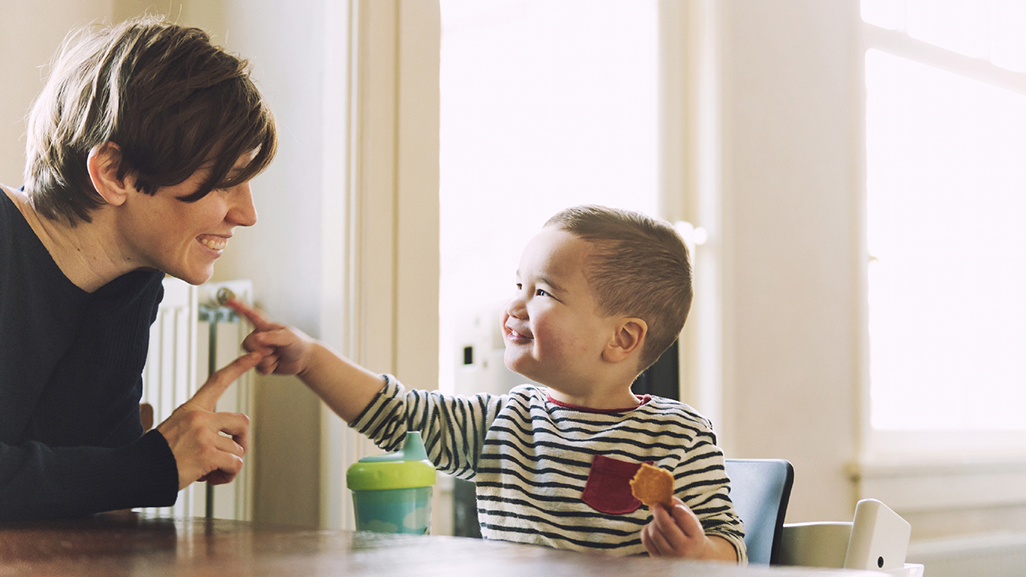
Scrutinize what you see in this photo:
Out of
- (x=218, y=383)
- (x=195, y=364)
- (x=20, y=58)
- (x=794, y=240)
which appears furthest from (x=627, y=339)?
(x=794, y=240)

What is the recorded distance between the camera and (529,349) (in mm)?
1139

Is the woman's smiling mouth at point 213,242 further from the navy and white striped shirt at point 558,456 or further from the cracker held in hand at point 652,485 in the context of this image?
the cracker held in hand at point 652,485

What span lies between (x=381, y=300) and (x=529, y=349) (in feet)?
2.07

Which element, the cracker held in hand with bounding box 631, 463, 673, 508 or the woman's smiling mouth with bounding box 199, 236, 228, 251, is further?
the woman's smiling mouth with bounding box 199, 236, 228, 251

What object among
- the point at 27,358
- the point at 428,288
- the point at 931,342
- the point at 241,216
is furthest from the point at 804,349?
the point at 27,358

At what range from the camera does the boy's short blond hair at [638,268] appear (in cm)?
115

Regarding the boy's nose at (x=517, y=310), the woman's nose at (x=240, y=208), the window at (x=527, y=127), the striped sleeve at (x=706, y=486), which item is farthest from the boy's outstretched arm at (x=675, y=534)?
the window at (x=527, y=127)

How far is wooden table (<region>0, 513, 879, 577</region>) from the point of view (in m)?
0.50

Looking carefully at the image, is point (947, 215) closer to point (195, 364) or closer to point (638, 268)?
point (638, 268)

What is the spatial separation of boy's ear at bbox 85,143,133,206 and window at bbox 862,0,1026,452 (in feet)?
8.08

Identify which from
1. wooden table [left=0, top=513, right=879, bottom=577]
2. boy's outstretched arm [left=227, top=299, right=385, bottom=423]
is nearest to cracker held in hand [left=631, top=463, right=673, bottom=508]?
wooden table [left=0, top=513, right=879, bottom=577]

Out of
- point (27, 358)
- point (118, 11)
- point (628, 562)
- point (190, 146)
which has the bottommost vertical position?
point (628, 562)

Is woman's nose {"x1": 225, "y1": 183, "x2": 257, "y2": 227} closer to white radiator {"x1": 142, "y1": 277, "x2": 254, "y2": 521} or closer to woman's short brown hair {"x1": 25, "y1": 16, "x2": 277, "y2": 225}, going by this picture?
woman's short brown hair {"x1": 25, "y1": 16, "x2": 277, "y2": 225}

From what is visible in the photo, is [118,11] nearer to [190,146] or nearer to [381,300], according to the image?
[381,300]
